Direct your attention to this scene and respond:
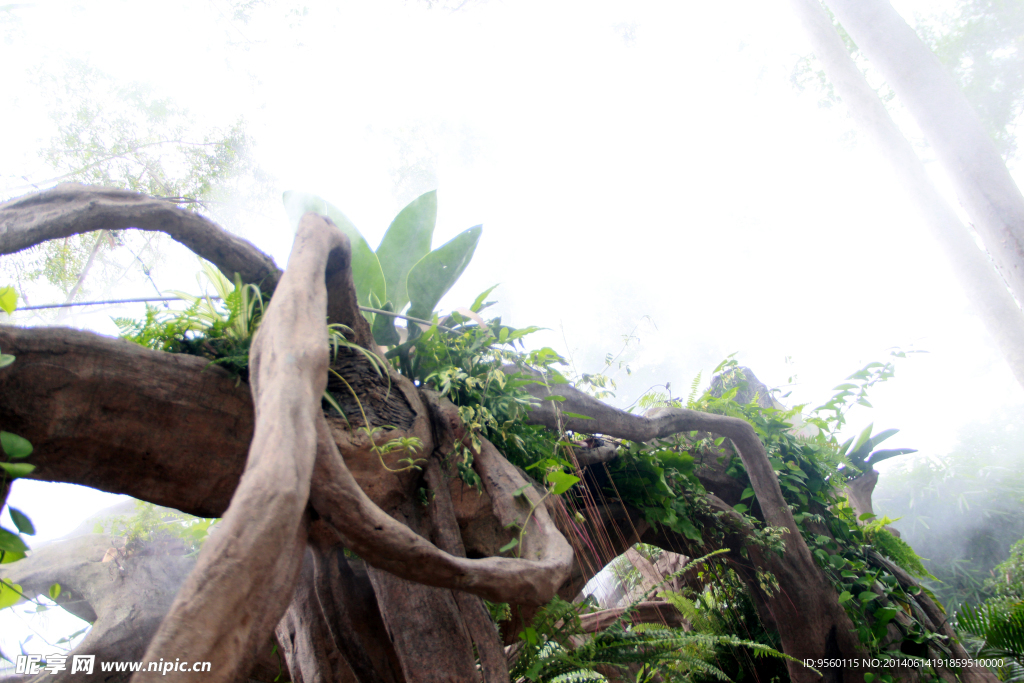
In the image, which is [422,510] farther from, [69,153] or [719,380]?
[69,153]

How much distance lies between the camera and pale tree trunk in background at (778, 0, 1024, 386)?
368 cm

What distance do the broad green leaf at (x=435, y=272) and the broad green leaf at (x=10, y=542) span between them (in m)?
0.96

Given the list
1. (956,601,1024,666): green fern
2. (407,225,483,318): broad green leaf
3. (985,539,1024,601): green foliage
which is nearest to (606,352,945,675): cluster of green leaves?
(956,601,1024,666): green fern

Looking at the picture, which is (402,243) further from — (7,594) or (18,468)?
(7,594)

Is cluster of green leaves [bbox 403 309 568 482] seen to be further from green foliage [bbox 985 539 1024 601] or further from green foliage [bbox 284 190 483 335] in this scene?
green foliage [bbox 985 539 1024 601]

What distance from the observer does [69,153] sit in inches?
120

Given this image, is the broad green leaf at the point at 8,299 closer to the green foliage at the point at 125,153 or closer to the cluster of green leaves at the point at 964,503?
the green foliage at the point at 125,153

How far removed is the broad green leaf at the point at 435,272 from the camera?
4.83ft

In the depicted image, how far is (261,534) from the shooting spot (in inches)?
18.1

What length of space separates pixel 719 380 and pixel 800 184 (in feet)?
32.4

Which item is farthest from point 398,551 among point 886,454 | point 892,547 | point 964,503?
point 964,503

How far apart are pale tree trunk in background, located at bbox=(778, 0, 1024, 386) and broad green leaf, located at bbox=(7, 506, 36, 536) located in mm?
5223

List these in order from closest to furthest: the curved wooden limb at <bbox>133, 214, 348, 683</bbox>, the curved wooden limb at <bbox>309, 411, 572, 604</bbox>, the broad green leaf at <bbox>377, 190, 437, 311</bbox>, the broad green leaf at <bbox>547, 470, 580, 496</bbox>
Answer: the curved wooden limb at <bbox>133, 214, 348, 683</bbox>
the curved wooden limb at <bbox>309, 411, 572, 604</bbox>
the broad green leaf at <bbox>547, 470, 580, 496</bbox>
the broad green leaf at <bbox>377, 190, 437, 311</bbox>

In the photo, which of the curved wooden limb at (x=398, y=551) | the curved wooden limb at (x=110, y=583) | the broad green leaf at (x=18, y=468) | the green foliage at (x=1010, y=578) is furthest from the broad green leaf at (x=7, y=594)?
the green foliage at (x=1010, y=578)
